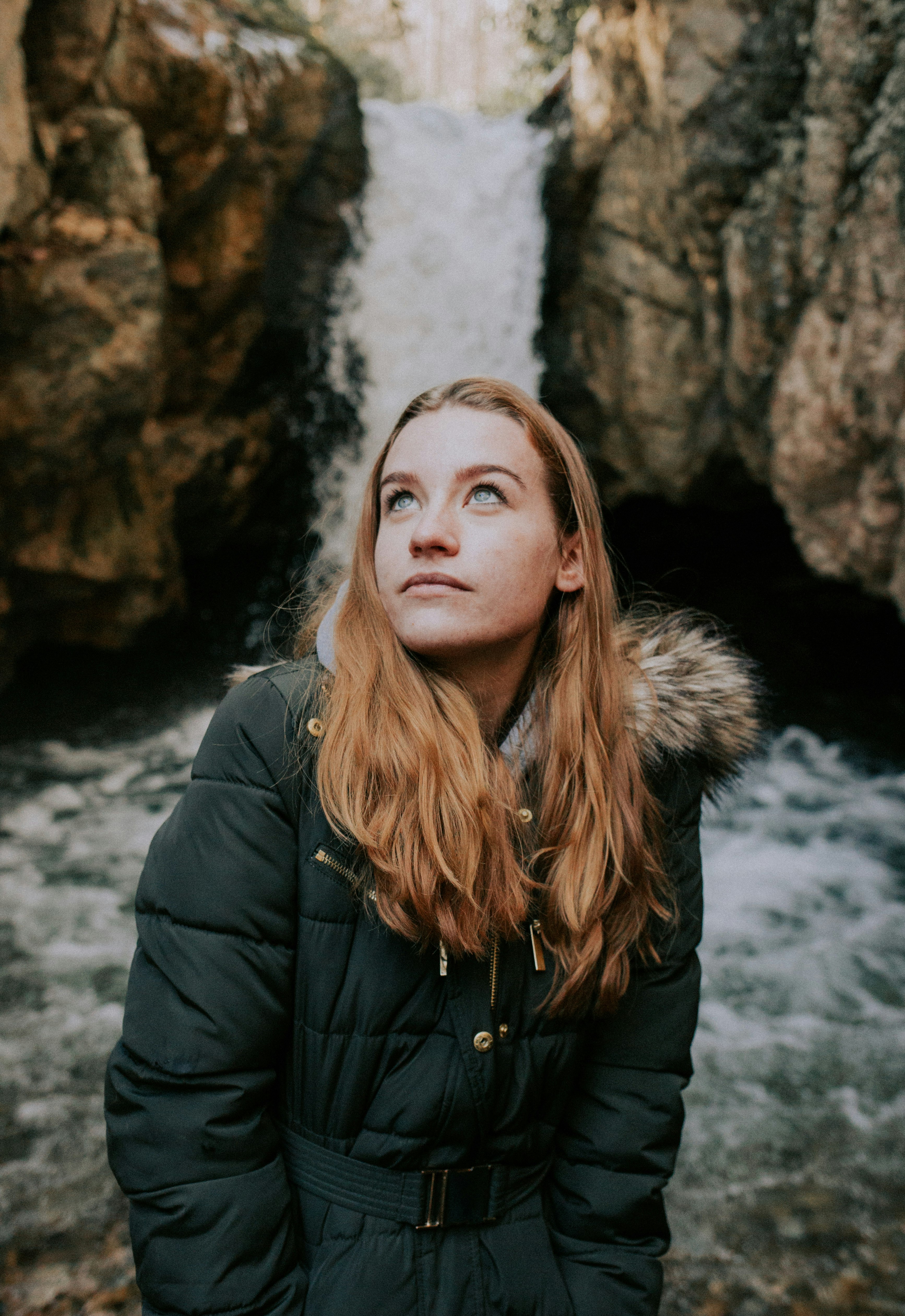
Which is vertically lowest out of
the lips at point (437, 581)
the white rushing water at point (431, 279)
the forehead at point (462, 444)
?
the lips at point (437, 581)

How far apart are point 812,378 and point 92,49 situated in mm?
4595

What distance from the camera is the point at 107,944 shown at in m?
4.21

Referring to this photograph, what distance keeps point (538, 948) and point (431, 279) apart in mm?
8002

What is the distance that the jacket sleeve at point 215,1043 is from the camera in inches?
49.4

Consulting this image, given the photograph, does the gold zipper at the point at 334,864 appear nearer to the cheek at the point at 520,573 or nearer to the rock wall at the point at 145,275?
the cheek at the point at 520,573

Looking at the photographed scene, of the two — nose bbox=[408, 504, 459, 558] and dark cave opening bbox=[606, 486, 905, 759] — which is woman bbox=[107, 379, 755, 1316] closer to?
nose bbox=[408, 504, 459, 558]

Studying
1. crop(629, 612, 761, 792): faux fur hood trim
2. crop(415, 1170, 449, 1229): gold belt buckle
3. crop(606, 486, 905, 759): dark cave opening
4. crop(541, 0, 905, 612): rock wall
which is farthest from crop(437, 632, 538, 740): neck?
crop(606, 486, 905, 759): dark cave opening

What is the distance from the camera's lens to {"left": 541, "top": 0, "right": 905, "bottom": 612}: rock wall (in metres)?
4.60

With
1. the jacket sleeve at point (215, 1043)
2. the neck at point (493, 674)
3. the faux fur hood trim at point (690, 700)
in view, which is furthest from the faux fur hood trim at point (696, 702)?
the jacket sleeve at point (215, 1043)

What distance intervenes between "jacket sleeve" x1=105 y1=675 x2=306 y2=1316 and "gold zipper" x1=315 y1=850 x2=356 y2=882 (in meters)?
0.04

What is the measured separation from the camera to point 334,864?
1392mm

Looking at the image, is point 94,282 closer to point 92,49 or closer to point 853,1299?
point 92,49

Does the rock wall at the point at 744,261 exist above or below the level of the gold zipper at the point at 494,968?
above

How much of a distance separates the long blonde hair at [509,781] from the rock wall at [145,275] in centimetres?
390
